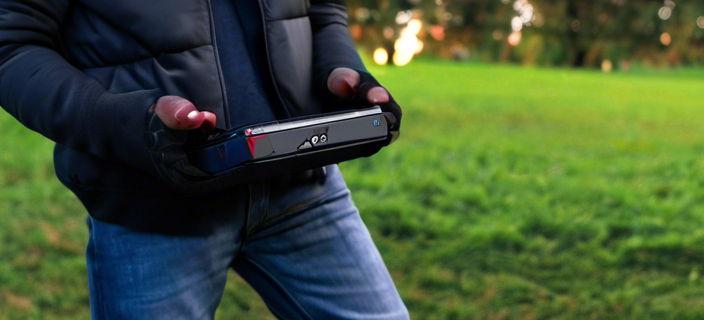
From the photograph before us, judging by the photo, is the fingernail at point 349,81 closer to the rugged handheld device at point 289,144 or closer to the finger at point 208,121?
the rugged handheld device at point 289,144

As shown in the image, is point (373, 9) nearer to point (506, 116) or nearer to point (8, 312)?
point (506, 116)

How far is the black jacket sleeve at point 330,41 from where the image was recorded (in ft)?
5.45

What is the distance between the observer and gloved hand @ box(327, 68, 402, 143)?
1.50 metres

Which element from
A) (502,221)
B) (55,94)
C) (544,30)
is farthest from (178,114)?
(544,30)

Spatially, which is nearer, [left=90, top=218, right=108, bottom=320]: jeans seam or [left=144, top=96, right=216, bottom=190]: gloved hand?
[left=144, top=96, right=216, bottom=190]: gloved hand

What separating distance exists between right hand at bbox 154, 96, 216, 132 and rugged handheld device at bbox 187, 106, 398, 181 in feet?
0.20

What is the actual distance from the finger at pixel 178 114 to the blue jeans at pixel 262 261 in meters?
0.32

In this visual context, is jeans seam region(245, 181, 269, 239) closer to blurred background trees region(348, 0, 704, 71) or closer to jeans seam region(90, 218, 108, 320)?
jeans seam region(90, 218, 108, 320)

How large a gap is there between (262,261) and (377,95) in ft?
1.35

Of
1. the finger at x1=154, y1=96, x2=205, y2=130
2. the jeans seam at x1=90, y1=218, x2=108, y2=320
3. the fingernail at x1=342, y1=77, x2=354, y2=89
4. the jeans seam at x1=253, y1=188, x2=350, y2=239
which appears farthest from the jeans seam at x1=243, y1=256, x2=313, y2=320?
the finger at x1=154, y1=96, x2=205, y2=130

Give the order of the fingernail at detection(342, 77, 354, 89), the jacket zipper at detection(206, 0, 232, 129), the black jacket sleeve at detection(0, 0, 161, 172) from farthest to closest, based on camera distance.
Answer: the fingernail at detection(342, 77, 354, 89), the jacket zipper at detection(206, 0, 232, 129), the black jacket sleeve at detection(0, 0, 161, 172)

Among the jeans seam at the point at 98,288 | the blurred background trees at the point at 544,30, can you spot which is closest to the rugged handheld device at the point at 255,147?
the jeans seam at the point at 98,288

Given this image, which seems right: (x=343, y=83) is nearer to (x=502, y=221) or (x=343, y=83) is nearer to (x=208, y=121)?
(x=208, y=121)

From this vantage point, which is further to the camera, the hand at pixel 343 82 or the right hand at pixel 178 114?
the hand at pixel 343 82
